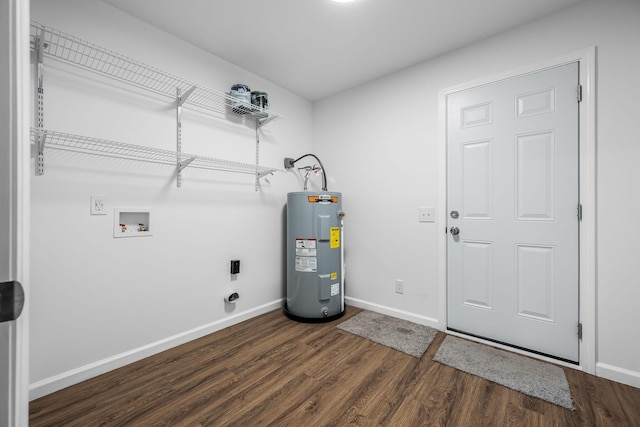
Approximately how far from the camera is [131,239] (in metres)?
1.85

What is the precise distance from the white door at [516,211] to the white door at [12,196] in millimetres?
2384

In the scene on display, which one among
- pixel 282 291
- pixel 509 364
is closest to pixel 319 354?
pixel 282 291

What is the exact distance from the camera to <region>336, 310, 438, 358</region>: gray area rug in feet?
6.82

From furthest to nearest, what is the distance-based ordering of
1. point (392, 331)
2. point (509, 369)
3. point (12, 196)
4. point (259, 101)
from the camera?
point (259, 101) < point (392, 331) < point (509, 369) < point (12, 196)

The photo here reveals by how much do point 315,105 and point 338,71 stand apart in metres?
0.70

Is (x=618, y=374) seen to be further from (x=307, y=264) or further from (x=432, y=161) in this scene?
(x=307, y=264)

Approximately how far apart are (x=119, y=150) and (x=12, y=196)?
1509mm

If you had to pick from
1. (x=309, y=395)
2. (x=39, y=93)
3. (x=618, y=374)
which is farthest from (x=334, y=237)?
(x=39, y=93)

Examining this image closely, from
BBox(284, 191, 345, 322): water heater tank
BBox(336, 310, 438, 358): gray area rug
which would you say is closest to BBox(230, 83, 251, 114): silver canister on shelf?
BBox(284, 191, 345, 322): water heater tank

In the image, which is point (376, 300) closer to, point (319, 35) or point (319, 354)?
point (319, 354)

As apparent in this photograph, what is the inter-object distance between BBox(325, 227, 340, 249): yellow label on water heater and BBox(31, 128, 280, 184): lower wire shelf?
0.85 meters

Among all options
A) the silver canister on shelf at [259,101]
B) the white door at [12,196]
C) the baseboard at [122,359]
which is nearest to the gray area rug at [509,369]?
the baseboard at [122,359]

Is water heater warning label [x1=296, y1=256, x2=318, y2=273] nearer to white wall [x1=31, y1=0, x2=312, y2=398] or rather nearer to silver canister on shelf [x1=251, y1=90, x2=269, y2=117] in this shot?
white wall [x1=31, y1=0, x2=312, y2=398]

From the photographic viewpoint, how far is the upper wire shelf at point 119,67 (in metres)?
1.51
